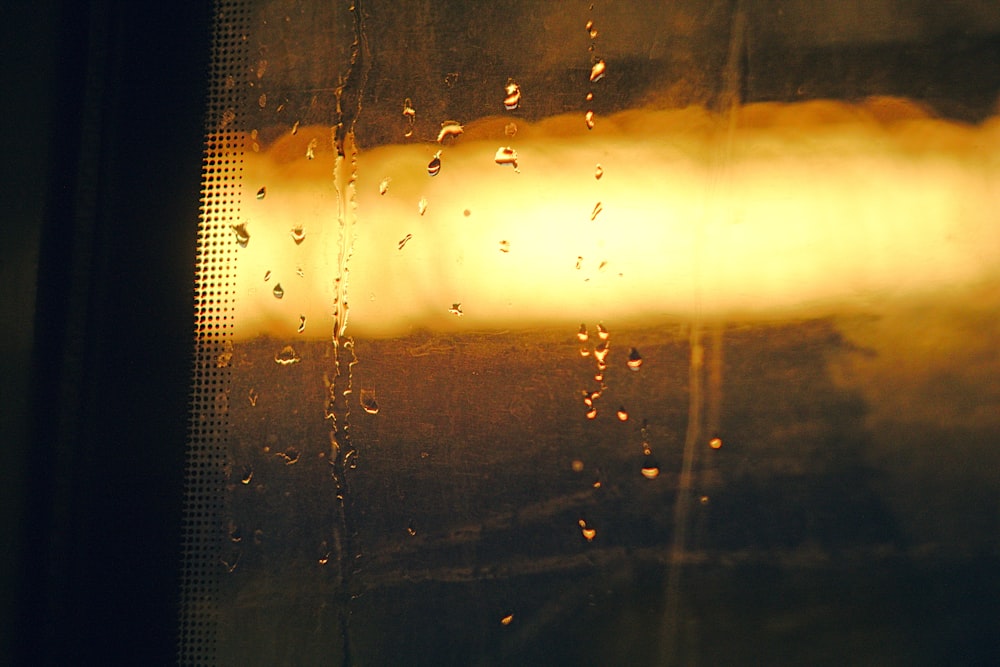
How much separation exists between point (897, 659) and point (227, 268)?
110 centimetres

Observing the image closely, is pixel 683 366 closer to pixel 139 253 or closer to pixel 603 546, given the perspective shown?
pixel 603 546

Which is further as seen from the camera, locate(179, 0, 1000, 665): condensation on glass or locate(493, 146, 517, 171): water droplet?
locate(493, 146, 517, 171): water droplet

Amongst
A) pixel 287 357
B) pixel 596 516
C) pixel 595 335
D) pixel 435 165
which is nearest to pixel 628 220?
pixel 595 335

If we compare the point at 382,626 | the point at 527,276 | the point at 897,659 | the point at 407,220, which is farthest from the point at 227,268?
the point at 897,659

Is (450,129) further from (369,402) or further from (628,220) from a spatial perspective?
(369,402)

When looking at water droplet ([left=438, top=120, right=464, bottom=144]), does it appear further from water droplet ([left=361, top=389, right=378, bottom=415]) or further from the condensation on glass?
water droplet ([left=361, top=389, right=378, bottom=415])

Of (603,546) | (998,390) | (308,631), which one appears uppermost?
(998,390)

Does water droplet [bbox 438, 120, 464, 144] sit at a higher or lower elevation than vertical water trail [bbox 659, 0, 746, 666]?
higher

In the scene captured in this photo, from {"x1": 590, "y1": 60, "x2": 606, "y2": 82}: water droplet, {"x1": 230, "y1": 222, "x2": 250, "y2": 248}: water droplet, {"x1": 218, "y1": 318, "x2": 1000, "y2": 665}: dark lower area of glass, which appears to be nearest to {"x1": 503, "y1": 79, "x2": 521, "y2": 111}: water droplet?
{"x1": 590, "y1": 60, "x2": 606, "y2": 82}: water droplet

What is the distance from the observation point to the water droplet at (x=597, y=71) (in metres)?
1.15

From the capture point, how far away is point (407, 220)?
121 cm

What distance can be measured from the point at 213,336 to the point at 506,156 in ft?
1.78

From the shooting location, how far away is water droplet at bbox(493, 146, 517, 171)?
46.5 inches

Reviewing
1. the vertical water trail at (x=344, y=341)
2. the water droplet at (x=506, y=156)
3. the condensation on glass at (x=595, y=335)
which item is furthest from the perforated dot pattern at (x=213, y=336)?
the water droplet at (x=506, y=156)
